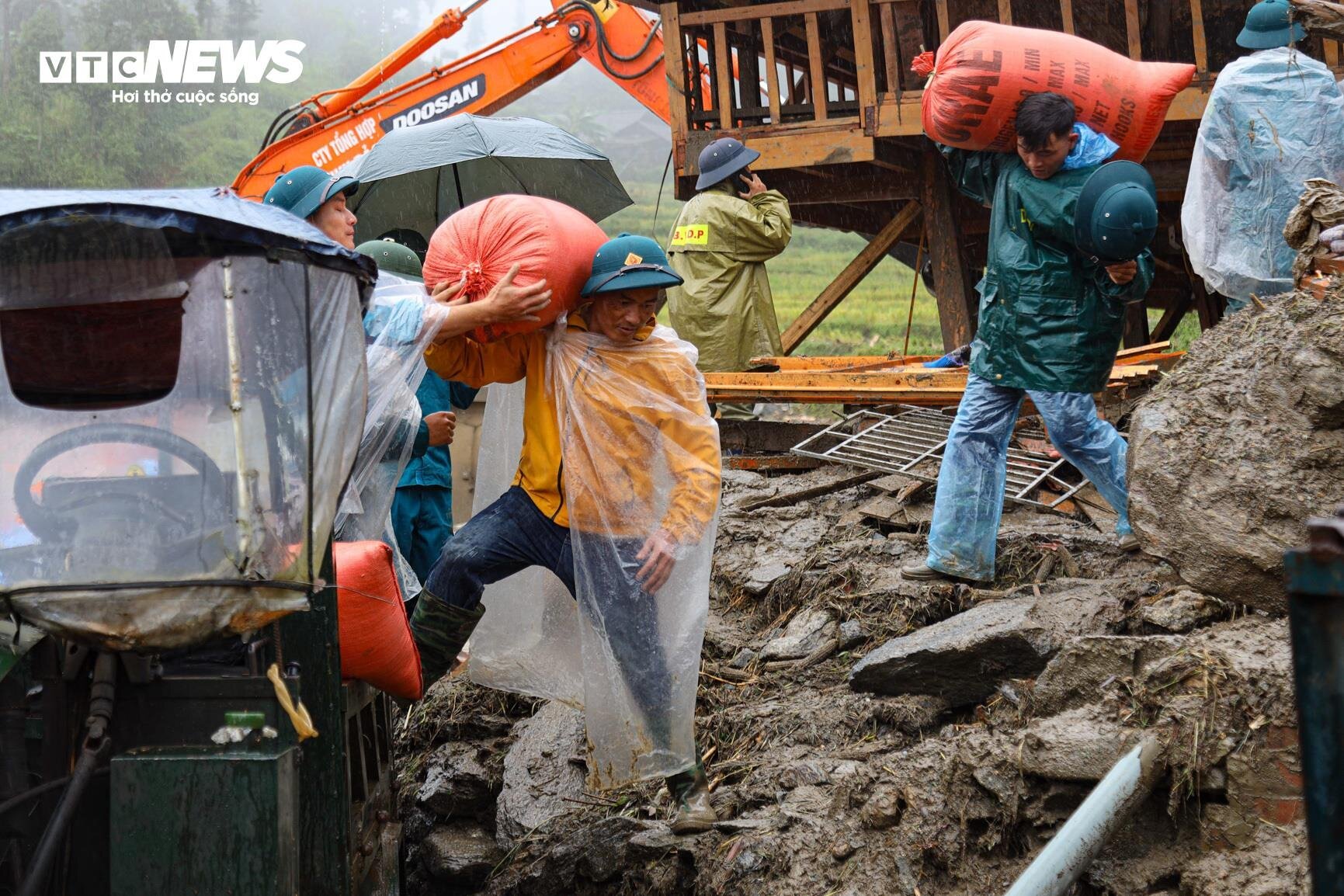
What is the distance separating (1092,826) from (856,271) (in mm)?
7147

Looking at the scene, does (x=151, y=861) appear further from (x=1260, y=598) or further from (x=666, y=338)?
(x=1260, y=598)

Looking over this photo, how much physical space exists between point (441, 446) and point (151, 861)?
255 centimetres

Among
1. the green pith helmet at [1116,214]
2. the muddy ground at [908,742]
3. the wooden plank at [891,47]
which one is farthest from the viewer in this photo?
the wooden plank at [891,47]

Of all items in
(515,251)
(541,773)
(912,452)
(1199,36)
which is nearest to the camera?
(515,251)

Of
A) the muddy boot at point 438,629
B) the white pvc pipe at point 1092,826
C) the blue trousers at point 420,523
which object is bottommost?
the white pvc pipe at point 1092,826

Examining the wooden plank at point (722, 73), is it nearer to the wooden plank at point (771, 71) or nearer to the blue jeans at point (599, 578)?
the wooden plank at point (771, 71)

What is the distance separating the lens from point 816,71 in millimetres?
8469

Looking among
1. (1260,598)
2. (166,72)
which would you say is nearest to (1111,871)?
(1260,598)

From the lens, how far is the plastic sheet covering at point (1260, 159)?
5.27m

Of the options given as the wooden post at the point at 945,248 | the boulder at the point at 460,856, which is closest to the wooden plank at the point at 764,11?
the wooden post at the point at 945,248

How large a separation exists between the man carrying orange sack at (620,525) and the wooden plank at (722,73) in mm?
5339

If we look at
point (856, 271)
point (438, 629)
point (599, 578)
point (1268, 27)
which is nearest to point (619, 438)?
point (599, 578)

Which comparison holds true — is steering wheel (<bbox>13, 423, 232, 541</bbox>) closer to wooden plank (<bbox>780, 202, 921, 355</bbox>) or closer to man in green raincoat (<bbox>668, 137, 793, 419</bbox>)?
man in green raincoat (<bbox>668, 137, 793, 419</bbox>)

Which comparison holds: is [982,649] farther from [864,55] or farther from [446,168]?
[864,55]
